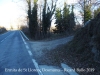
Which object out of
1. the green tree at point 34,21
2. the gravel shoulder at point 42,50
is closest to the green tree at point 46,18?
the green tree at point 34,21

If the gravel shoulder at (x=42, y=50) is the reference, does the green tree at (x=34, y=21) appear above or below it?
above

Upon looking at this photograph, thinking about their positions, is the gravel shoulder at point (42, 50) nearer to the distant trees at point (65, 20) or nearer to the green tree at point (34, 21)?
the distant trees at point (65, 20)

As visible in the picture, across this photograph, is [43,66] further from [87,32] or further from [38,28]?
[38,28]

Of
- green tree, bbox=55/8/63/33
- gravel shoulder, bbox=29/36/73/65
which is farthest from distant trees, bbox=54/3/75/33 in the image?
gravel shoulder, bbox=29/36/73/65

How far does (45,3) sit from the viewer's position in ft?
123

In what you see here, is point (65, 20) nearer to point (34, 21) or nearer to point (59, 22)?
point (59, 22)

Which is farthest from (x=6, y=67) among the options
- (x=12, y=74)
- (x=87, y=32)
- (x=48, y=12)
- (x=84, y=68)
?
(x=48, y=12)

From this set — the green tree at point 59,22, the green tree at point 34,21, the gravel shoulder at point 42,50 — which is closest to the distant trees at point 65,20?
the green tree at point 59,22

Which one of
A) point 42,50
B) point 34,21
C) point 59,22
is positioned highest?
point 34,21

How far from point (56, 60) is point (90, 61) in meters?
2.52

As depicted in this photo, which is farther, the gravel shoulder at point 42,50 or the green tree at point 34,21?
the green tree at point 34,21

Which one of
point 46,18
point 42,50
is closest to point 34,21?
point 46,18

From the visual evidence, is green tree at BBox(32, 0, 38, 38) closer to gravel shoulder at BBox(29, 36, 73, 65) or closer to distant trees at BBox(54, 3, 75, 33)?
distant trees at BBox(54, 3, 75, 33)

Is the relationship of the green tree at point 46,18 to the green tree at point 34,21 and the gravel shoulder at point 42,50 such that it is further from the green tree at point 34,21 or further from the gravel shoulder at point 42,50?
the gravel shoulder at point 42,50
